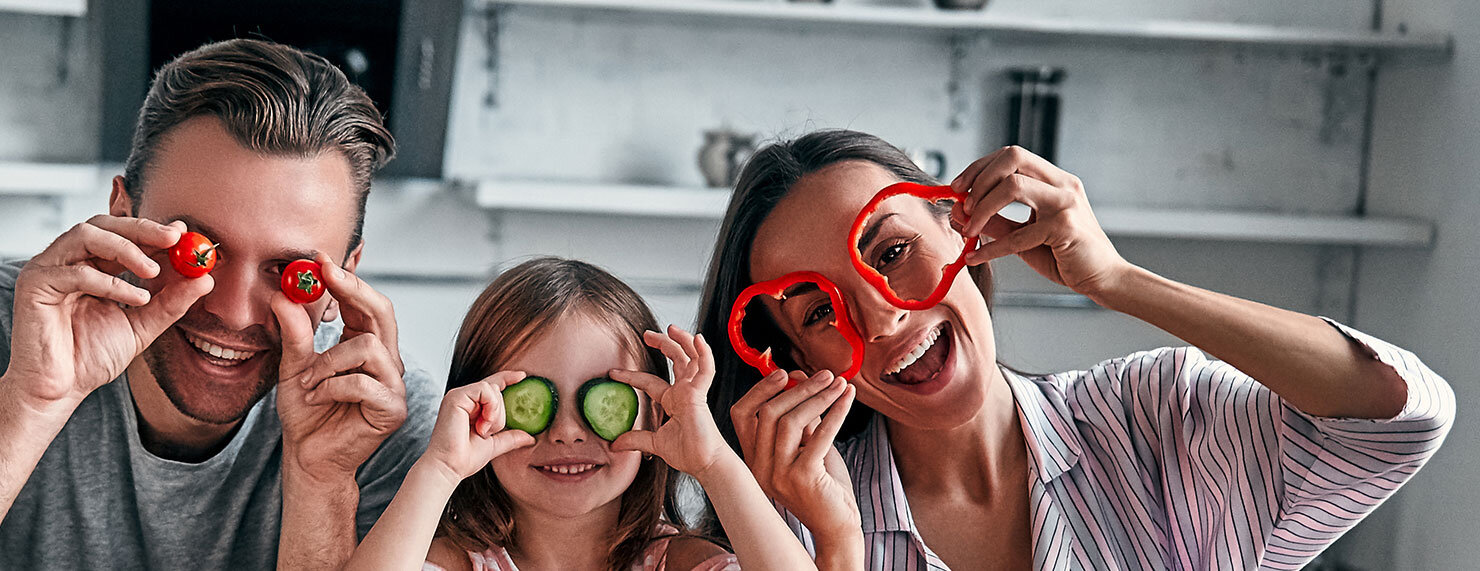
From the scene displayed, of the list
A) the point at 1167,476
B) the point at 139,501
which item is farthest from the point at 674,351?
the point at 139,501

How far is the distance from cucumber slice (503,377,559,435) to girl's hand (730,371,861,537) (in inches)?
10.4

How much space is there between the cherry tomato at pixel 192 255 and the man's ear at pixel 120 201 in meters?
0.31

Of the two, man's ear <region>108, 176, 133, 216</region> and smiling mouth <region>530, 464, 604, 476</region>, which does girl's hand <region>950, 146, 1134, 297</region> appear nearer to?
smiling mouth <region>530, 464, 604, 476</region>

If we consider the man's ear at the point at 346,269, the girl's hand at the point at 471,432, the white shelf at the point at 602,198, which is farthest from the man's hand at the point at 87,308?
the white shelf at the point at 602,198

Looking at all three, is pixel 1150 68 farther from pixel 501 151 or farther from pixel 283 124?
pixel 283 124

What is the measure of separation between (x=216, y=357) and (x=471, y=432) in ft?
1.59

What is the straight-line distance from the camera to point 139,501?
1.85m

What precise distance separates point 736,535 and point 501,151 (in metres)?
2.89

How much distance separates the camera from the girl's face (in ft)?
5.40

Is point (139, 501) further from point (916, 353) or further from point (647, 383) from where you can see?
point (916, 353)

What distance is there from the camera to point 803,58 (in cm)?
421

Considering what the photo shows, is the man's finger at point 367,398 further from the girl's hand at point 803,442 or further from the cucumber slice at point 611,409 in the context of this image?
the girl's hand at point 803,442

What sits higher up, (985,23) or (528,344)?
(985,23)

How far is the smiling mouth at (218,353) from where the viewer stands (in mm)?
1751
